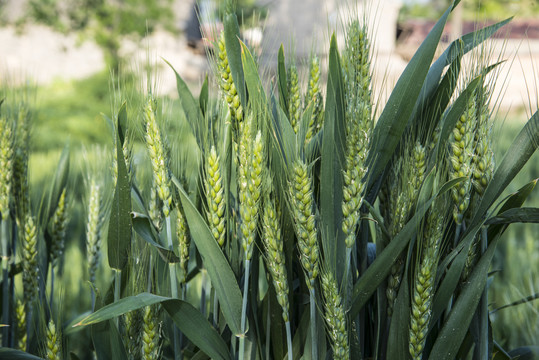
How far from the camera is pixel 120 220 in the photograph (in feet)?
2.65

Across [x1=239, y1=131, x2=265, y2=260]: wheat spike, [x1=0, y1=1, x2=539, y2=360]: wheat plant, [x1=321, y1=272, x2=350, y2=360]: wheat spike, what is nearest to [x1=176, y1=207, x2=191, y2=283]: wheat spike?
[x1=0, y1=1, x2=539, y2=360]: wheat plant

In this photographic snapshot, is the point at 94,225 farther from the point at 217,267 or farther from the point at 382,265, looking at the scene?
the point at 382,265

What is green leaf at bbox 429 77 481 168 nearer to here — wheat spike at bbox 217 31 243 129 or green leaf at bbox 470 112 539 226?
green leaf at bbox 470 112 539 226

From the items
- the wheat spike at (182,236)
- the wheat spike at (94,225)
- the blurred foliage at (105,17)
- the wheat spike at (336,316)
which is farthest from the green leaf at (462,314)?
the blurred foliage at (105,17)

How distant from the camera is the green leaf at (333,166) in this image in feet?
2.37

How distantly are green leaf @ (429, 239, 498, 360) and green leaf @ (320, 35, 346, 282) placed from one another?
16cm

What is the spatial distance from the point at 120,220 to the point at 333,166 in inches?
12.6

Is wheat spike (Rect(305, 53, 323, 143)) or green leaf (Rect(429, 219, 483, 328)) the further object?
wheat spike (Rect(305, 53, 323, 143))

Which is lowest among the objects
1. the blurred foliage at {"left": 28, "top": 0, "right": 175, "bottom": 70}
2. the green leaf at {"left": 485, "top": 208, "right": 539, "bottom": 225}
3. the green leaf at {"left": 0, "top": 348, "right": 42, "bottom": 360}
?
the green leaf at {"left": 0, "top": 348, "right": 42, "bottom": 360}

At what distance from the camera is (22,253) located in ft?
3.26

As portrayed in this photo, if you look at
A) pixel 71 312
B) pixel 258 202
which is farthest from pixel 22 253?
pixel 71 312

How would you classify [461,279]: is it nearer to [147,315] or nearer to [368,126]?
[368,126]

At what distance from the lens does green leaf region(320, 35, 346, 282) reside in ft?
2.37

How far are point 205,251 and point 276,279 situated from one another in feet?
0.35
